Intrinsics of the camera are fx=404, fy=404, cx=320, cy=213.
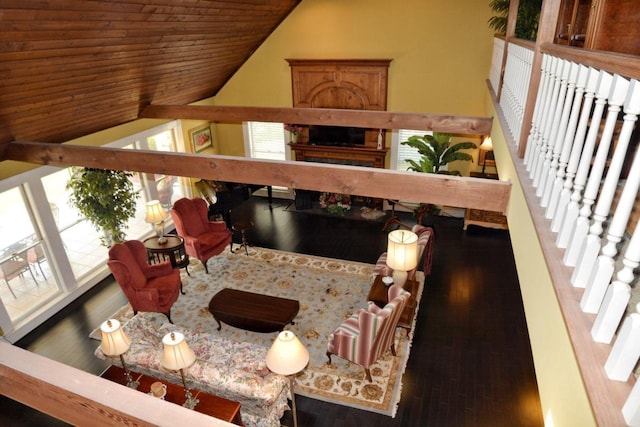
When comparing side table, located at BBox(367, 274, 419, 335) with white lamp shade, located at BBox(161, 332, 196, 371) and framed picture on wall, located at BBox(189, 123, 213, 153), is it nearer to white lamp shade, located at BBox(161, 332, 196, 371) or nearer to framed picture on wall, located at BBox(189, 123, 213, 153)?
white lamp shade, located at BBox(161, 332, 196, 371)

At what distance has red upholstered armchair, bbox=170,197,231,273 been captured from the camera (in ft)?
23.5

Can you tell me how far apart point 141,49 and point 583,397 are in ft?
18.6

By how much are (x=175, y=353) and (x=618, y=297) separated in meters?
3.51

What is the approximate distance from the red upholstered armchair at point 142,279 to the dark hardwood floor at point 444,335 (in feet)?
3.10

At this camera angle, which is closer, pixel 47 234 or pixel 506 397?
pixel 506 397

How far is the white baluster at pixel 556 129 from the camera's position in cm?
191

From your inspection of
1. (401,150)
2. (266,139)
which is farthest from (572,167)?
(266,139)

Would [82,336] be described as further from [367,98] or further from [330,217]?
[367,98]

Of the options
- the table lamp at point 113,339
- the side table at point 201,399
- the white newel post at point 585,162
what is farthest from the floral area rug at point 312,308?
the white newel post at point 585,162

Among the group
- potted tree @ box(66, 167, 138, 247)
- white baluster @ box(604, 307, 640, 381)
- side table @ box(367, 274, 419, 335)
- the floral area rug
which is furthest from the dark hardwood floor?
white baluster @ box(604, 307, 640, 381)

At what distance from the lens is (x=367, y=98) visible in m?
8.63

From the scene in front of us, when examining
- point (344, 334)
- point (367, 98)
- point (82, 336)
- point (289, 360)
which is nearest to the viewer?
point (289, 360)

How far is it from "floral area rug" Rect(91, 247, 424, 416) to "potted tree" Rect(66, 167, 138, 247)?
56.2 inches

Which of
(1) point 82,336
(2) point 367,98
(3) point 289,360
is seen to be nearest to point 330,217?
(2) point 367,98
